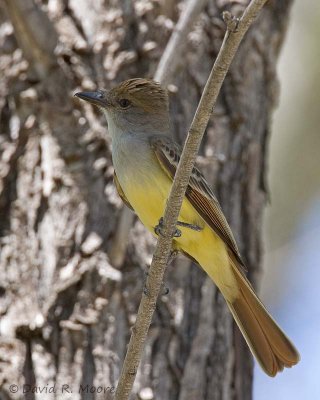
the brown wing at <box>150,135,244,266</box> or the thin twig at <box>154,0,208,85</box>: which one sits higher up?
the thin twig at <box>154,0,208,85</box>

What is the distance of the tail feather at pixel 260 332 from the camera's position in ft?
14.3

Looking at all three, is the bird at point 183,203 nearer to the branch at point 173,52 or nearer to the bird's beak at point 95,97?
the bird's beak at point 95,97

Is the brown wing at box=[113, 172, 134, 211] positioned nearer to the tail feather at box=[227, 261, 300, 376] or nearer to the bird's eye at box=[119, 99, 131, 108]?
the bird's eye at box=[119, 99, 131, 108]

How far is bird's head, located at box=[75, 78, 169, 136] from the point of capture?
190 inches

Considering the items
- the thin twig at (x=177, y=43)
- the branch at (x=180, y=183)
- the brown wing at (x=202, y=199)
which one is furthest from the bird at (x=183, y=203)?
the branch at (x=180, y=183)

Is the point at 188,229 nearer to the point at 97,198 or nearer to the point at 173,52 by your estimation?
the point at 97,198

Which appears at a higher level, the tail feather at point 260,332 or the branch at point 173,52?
the branch at point 173,52

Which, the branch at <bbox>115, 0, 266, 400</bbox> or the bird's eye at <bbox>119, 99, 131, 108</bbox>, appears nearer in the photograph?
the branch at <bbox>115, 0, 266, 400</bbox>

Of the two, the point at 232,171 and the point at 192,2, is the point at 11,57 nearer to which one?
the point at 192,2

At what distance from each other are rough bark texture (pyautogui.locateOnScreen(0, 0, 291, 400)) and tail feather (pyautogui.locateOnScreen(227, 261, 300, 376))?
0.64 ft

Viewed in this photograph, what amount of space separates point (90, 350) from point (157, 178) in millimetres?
926

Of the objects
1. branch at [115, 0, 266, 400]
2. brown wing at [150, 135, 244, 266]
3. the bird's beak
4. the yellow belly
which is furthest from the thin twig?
branch at [115, 0, 266, 400]

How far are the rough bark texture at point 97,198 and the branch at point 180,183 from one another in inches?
35.0

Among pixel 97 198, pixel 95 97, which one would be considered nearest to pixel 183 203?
pixel 97 198
